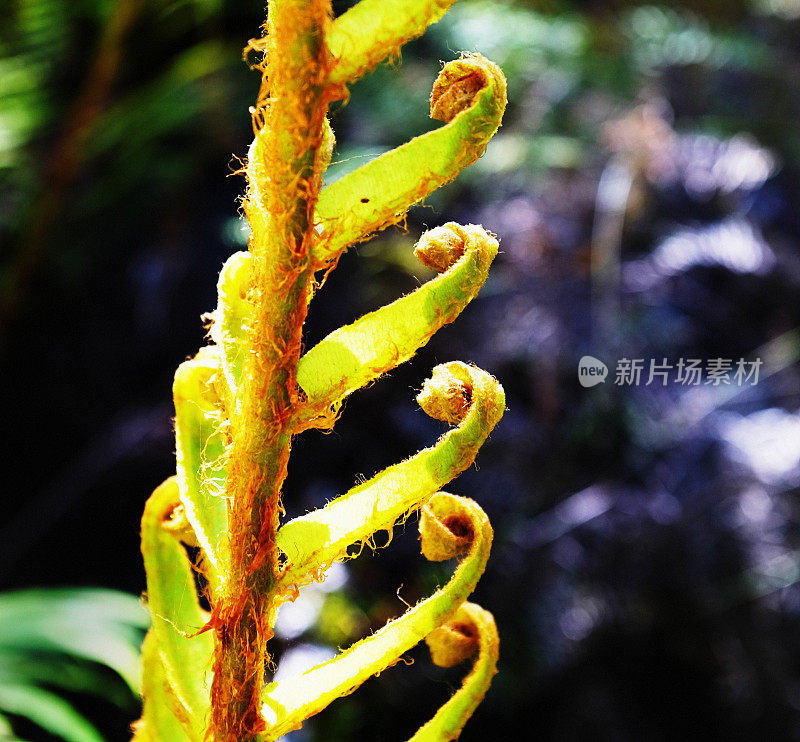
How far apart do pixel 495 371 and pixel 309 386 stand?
2.69 ft

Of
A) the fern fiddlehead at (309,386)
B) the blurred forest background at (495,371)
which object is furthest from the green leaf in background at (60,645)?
the fern fiddlehead at (309,386)

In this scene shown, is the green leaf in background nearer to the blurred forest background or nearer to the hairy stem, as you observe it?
the blurred forest background

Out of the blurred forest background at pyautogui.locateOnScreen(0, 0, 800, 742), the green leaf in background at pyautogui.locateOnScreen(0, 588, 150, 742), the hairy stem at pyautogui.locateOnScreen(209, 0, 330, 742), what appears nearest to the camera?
the hairy stem at pyautogui.locateOnScreen(209, 0, 330, 742)

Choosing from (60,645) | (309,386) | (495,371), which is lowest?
(495,371)

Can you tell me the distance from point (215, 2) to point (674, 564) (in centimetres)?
101

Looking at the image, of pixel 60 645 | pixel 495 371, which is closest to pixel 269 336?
pixel 60 645

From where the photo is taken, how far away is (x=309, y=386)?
19cm

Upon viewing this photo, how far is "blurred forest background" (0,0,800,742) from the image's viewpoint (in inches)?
35.1

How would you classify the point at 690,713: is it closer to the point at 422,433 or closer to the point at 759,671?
the point at 759,671

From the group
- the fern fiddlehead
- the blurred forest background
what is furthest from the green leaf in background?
the fern fiddlehead

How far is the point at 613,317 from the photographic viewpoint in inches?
40.9

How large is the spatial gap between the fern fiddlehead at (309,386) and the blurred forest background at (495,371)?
1.83 ft

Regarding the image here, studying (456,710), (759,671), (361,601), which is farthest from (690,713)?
(456,710)

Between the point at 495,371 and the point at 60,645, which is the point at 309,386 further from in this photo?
the point at 495,371
